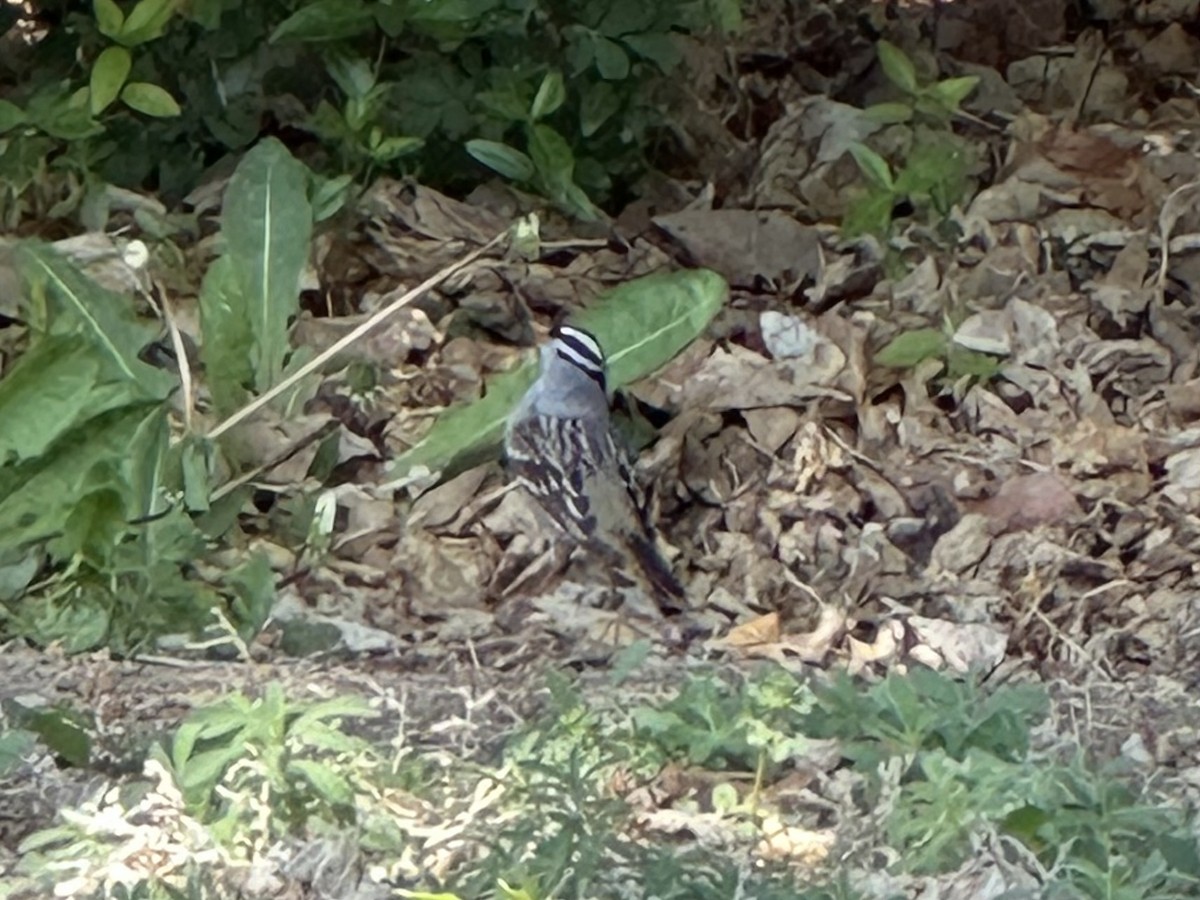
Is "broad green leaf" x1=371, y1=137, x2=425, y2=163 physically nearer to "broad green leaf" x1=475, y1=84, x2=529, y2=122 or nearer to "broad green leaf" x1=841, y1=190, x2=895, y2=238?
"broad green leaf" x1=475, y1=84, x2=529, y2=122

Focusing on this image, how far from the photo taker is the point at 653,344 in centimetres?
442

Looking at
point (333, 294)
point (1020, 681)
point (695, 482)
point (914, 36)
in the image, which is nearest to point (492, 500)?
point (695, 482)

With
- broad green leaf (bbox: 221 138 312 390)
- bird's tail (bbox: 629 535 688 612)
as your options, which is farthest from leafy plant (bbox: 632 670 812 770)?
broad green leaf (bbox: 221 138 312 390)

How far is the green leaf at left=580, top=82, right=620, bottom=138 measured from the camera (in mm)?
4902

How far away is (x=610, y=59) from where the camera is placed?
474 cm

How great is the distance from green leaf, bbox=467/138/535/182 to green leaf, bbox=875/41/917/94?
94 cm

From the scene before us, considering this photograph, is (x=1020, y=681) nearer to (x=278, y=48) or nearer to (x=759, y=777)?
(x=759, y=777)

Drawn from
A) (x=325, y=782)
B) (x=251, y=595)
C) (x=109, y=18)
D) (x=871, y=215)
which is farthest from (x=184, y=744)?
(x=871, y=215)

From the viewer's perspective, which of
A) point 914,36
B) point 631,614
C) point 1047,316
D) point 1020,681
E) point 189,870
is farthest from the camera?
point 914,36

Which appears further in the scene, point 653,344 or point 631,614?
point 653,344

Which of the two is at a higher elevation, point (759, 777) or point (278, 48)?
point (278, 48)

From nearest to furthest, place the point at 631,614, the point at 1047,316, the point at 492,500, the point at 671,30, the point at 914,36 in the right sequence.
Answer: the point at 631,614
the point at 492,500
the point at 1047,316
the point at 671,30
the point at 914,36

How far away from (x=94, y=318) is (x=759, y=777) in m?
1.74

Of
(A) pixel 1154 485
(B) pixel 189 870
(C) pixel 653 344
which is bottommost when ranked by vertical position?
(A) pixel 1154 485
